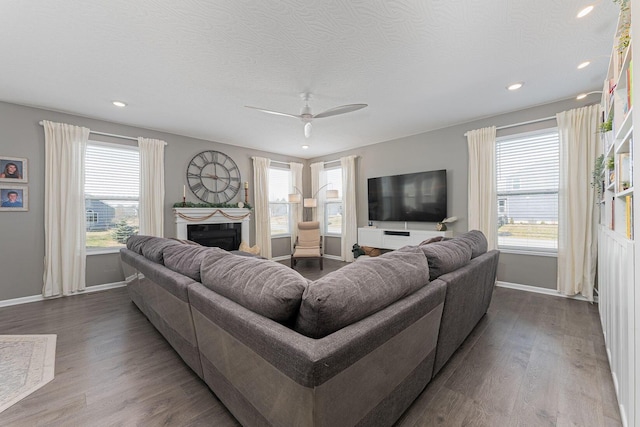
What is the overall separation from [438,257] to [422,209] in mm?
3171

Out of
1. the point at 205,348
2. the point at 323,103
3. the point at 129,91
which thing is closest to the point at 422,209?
the point at 323,103

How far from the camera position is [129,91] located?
9.96 feet

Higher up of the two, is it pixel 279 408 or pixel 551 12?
pixel 551 12

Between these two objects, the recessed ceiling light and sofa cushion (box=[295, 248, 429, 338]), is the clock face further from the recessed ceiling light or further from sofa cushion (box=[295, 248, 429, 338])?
the recessed ceiling light

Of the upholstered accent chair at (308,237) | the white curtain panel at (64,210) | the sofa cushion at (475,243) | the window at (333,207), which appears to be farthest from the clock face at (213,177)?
the sofa cushion at (475,243)

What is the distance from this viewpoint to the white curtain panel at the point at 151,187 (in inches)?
166

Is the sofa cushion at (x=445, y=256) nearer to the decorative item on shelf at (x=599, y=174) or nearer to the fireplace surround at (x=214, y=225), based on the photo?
the decorative item on shelf at (x=599, y=174)


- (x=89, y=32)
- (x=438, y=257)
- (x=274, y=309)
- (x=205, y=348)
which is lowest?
(x=205, y=348)

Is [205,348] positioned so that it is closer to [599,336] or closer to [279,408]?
[279,408]

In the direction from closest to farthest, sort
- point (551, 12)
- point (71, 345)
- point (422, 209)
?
point (551, 12) → point (71, 345) → point (422, 209)

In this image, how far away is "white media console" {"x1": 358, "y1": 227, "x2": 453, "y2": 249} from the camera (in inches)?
176

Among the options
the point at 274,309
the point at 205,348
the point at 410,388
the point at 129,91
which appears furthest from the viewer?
the point at 129,91

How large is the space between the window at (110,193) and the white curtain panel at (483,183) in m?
5.43

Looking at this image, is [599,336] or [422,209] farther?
[422,209]
